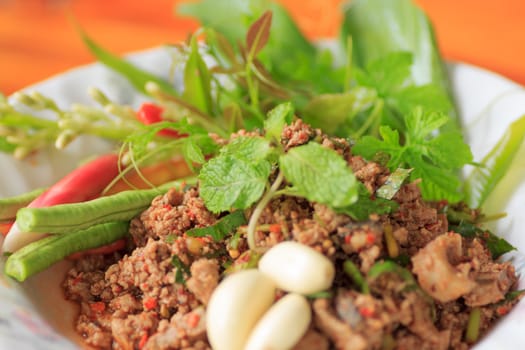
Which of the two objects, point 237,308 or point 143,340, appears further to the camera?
point 143,340

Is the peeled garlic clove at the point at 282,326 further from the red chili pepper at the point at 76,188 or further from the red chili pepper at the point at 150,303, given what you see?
the red chili pepper at the point at 76,188

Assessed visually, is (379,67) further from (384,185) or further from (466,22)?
(466,22)

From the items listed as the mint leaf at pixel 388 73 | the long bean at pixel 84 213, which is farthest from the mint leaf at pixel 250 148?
the mint leaf at pixel 388 73

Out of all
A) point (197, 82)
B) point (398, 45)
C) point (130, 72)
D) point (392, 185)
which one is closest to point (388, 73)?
point (398, 45)

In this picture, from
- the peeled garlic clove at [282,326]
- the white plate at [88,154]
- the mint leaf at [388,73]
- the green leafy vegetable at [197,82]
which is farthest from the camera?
the mint leaf at [388,73]

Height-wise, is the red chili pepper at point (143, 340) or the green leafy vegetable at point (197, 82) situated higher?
the green leafy vegetable at point (197, 82)

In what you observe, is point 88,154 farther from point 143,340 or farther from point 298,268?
point 298,268

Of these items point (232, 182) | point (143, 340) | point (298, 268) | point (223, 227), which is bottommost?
point (143, 340)
